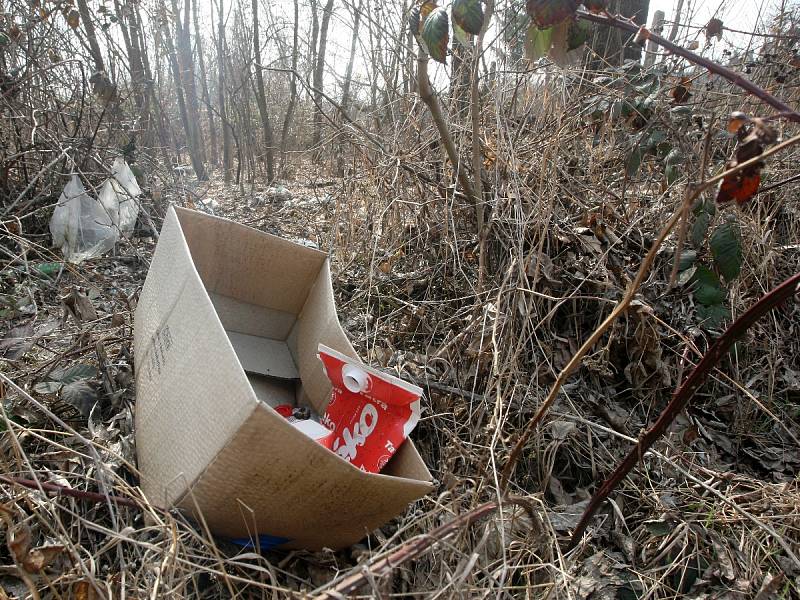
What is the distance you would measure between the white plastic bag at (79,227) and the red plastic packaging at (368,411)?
1953 mm

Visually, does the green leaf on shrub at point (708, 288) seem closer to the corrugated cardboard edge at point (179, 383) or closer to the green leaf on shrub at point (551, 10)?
the green leaf on shrub at point (551, 10)

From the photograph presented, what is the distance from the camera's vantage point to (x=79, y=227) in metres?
2.82

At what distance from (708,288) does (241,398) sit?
1494 millimetres

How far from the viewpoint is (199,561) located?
1.13m

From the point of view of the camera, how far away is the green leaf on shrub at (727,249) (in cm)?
162

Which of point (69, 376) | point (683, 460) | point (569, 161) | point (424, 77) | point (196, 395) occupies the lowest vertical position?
point (683, 460)

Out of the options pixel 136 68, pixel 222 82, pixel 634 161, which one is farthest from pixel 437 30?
pixel 222 82

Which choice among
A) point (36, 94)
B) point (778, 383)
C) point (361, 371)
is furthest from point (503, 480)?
point (36, 94)

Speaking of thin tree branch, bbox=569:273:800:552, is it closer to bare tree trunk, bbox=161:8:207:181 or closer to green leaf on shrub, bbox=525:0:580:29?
green leaf on shrub, bbox=525:0:580:29

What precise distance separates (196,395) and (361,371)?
35 centimetres

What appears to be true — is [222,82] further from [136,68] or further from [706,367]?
[706,367]

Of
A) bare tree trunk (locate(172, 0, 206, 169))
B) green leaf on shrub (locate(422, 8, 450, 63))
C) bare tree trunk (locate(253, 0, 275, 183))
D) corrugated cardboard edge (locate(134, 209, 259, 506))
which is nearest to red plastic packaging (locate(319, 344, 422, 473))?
corrugated cardboard edge (locate(134, 209, 259, 506))

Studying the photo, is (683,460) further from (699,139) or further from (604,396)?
(699,139)

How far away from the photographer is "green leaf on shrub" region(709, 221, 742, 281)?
5.32ft
